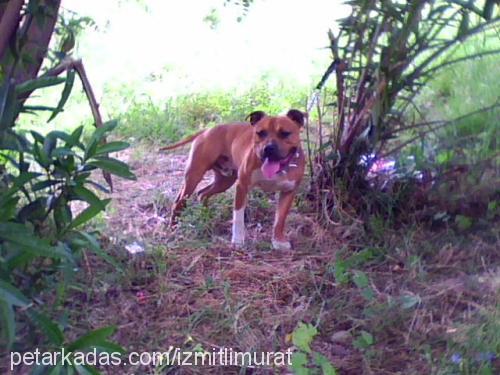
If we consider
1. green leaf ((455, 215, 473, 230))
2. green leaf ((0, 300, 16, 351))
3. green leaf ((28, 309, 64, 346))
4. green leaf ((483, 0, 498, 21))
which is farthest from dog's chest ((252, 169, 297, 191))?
green leaf ((0, 300, 16, 351))

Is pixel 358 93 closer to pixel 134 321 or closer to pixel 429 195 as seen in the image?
pixel 429 195

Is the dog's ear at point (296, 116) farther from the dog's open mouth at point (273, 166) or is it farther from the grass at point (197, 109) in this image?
the grass at point (197, 109)

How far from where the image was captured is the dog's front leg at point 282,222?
4.69 meters

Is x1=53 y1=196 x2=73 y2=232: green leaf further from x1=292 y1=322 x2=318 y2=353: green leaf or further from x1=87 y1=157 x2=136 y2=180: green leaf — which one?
x1=292 y1=322 x2=318 y2=353: green leaf

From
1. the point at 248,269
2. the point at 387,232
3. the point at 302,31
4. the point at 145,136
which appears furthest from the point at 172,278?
the point at 302,31

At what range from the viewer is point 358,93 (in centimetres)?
476

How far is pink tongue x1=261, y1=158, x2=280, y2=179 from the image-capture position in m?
4.68

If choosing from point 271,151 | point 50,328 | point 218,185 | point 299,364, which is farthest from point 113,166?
point 218,185

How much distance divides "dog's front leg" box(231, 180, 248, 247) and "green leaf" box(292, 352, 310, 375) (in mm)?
1294

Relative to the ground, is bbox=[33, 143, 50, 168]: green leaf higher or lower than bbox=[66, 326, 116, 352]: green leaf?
higher

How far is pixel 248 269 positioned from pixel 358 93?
114cm

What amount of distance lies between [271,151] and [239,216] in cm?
40

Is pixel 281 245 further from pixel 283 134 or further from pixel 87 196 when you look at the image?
pixel 87 196

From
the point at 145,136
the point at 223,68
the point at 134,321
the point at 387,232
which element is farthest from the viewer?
the point at 223,68
